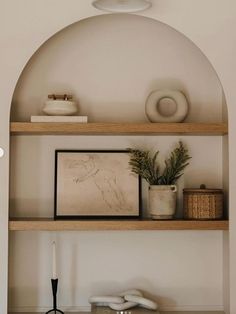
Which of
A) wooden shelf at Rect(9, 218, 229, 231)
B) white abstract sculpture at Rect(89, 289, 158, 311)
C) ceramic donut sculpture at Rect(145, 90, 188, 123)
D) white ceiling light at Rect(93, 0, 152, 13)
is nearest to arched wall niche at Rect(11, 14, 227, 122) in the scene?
ceramic donut sculpture at Rect(145, 90, 188, 123)

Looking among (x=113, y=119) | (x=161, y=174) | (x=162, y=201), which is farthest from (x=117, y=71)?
(x=162, y=201)

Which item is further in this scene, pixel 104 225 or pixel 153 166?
pixel 153 166

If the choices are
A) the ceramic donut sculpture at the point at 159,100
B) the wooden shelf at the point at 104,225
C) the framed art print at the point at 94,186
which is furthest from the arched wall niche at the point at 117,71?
the wooden shelf at the point at 104,225

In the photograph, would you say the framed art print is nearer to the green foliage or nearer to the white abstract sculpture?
the green foliage

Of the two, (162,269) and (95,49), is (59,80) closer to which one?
(95,49)

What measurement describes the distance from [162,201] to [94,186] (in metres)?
0.35

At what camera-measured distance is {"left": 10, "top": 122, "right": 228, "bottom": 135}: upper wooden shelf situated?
2.32 metres

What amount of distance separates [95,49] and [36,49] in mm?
329

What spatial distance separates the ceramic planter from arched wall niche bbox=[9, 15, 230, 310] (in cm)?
19

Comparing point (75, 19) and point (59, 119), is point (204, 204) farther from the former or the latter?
point (75, 19)

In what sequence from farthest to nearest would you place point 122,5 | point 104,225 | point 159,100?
point 159,100
point 104,225
point 122,5

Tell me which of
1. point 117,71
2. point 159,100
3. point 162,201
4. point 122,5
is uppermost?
point 122,5

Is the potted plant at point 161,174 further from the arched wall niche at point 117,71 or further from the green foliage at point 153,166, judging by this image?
the arched wall niche at point 117,71

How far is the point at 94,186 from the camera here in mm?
2482
